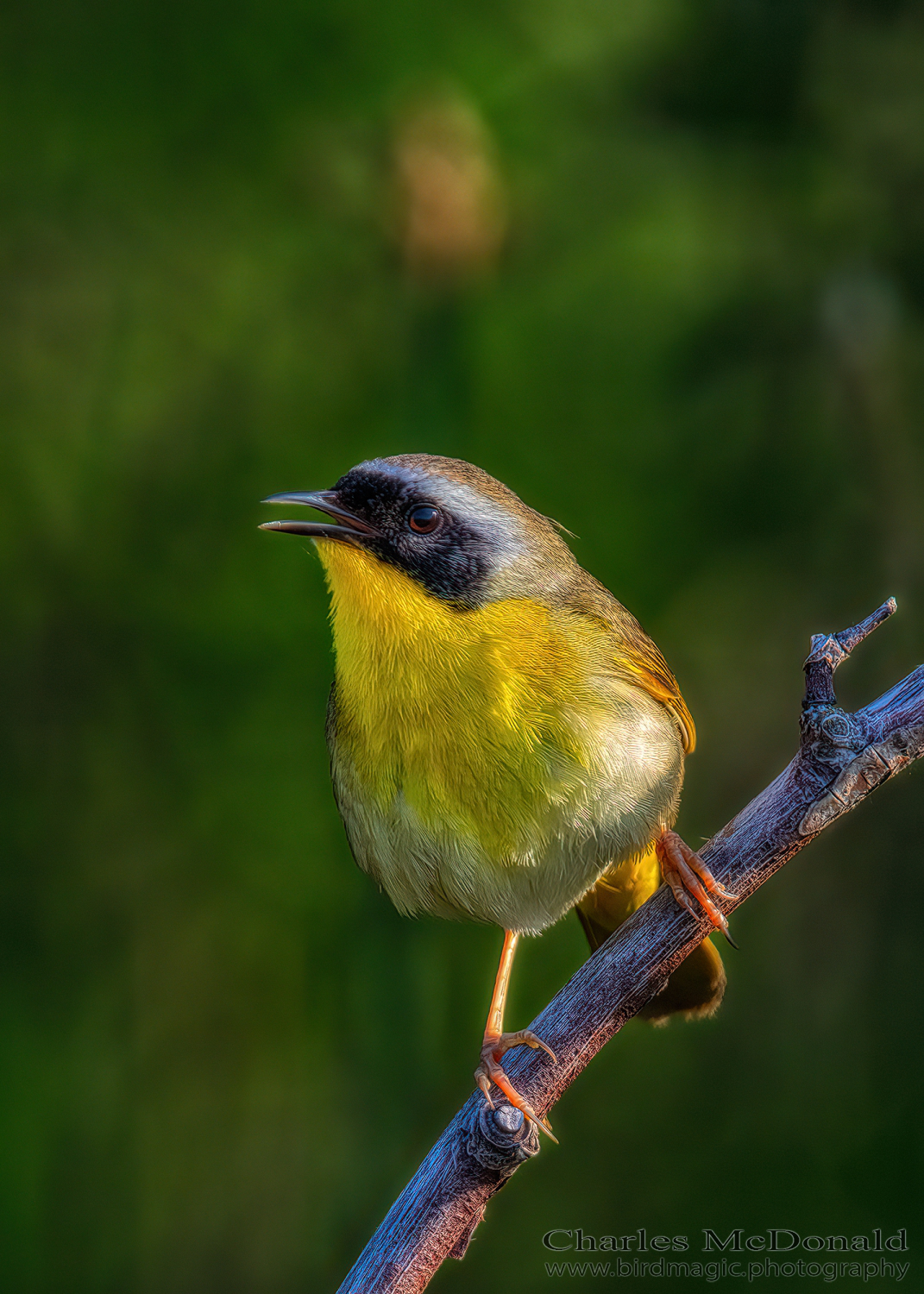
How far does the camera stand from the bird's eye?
7.46 feet

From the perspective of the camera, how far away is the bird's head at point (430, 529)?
2.24 metres

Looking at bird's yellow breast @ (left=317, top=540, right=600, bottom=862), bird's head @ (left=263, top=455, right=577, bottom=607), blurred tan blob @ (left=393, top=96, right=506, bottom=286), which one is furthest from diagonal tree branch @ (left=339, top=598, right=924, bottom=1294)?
blurred tan blob @ (left=393, top=96, right=506, bottom=286)

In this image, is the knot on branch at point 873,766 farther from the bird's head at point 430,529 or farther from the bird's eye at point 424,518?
the bird's eye at point 424,518

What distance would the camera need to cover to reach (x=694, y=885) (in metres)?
2.00

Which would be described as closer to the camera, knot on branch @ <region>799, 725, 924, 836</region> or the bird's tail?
knot on branch @ <region>799, 725, 924, 836</region>

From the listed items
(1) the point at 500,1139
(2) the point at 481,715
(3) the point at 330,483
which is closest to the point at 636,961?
(1) the point at 500,1139

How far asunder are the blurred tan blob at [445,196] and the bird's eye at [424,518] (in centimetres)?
111

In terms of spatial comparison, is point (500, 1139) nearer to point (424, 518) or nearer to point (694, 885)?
point (694, 885)

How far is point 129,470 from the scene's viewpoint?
11.8ft

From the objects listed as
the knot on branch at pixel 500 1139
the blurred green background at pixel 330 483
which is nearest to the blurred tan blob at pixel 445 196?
the blurred green background at pixel 330 483

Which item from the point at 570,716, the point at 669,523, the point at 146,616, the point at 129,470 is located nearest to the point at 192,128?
the point at 129,470

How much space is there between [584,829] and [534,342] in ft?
6.50

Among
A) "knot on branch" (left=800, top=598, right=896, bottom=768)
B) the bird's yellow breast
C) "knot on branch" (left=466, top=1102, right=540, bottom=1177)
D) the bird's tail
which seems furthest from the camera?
the bird's tail

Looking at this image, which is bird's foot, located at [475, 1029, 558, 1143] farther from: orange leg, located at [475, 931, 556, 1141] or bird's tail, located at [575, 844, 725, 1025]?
bird's tail, located at [575, 844, 725, 1025]
